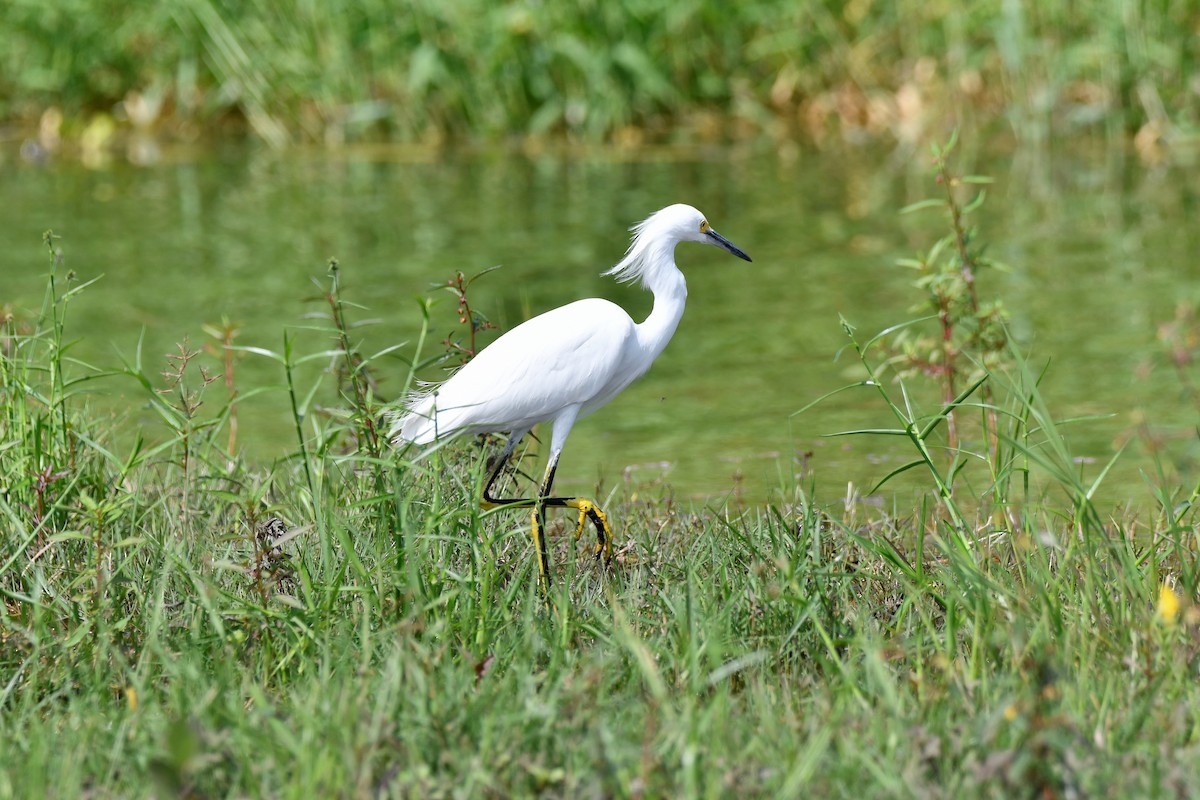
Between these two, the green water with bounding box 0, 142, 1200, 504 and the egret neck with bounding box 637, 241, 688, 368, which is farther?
the green water with bounding box 0, 142, 1200, 504

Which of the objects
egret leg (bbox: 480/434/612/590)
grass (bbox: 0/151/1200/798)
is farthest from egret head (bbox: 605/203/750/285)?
grass (bbox: 0/151/1200/798)

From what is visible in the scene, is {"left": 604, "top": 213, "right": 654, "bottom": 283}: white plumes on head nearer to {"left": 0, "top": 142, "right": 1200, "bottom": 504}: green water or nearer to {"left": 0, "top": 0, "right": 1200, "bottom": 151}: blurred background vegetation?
{"left": 0, "top": 142, "right": 1200, "bottom": 504}: green water

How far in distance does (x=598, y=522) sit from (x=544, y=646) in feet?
2.43

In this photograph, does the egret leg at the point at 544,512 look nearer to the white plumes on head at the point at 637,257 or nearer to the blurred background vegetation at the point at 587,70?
the white plumes on head at the point at 637,257

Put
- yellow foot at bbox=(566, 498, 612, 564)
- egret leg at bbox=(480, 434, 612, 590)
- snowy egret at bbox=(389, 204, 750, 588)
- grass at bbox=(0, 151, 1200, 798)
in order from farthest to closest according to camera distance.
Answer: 1. snowy egret at bbox=(389, 204, 750, 588)
2. yellow foot at bbox=(566, 498, 612, 564)
3. egret leg at bbox=(480, 434, 612, 590)
4. grass at bbox=(0, 151, 1200, 798)

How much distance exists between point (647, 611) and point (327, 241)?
606 cm

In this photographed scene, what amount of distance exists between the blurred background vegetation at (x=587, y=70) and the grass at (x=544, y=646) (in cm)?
778

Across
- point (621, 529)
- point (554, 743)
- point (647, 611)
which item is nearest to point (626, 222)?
point (621, 529)

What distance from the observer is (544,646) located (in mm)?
3160

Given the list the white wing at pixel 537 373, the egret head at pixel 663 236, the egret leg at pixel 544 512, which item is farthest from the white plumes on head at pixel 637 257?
the egret leg at pixel 544 512

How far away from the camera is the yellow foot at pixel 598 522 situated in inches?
149

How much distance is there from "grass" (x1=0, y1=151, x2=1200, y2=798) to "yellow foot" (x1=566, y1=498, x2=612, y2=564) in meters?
0.07

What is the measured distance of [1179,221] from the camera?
8.84 metres

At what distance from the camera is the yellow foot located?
3.80 m
